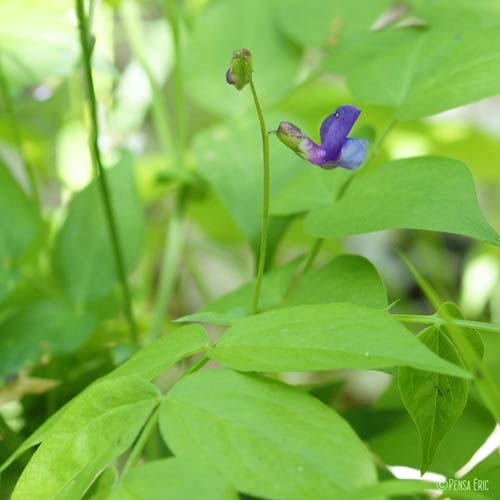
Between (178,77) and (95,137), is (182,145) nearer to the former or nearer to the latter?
(178,77)

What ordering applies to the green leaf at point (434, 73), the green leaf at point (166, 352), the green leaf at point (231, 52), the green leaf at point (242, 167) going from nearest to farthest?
1. the green leaf at point (166, 352)
2. the green leaf at point (434, 73)
3. the green leaf at point (242, 167)
4. the green leaf at point (231, 52)

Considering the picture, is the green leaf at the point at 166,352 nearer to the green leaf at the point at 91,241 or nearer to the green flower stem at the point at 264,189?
the green flower stem at the point at 264,189

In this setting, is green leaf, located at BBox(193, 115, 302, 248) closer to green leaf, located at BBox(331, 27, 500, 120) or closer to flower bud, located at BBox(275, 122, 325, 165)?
green leaf, located at BBox(331, 27, 500, 120)

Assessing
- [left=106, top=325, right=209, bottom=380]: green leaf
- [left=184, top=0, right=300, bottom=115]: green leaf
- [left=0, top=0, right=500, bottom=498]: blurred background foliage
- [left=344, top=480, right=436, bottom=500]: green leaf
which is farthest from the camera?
[left=184, top=0, right=300, bottom=115]: green leaf

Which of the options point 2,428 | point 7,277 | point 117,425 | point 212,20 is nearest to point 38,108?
point 212,20

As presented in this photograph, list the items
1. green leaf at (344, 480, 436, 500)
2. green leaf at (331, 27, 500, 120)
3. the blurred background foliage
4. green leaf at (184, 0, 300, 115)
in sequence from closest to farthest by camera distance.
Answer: green leaf at (344, 480, 436, 500) < green leaf at (331, 27, 500, 120) < the blurred background foliage < green leaf at (184, 0, 300, 115)

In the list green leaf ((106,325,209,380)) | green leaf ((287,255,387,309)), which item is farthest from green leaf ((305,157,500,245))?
green leaf ((106,325,209,380))

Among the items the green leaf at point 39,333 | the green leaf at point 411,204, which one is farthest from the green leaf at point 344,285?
the green leaf at point 39,333
